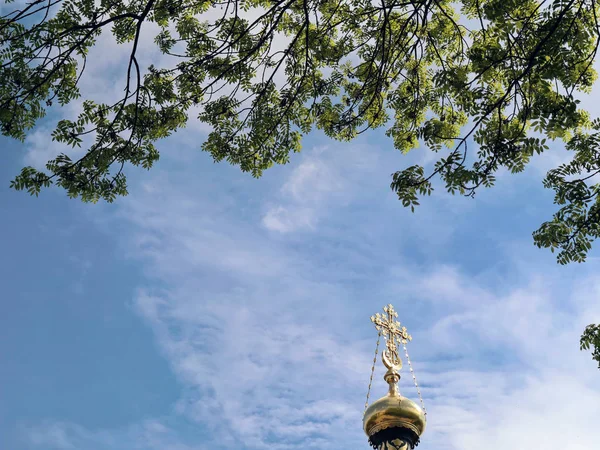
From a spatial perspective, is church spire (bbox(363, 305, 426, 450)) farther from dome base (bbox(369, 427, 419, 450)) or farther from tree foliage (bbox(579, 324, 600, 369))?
tree foliage (bbox(579, 324, 600, 369))

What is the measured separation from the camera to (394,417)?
63.5 feet

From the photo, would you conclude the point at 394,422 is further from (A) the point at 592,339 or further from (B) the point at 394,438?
(A) the point at 592,339

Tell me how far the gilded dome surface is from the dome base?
118 mm

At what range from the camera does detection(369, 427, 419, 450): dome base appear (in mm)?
19344

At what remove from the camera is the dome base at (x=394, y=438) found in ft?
63.5

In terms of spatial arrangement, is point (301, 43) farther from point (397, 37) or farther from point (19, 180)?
point (19, 180)

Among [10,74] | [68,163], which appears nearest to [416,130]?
[68,163]

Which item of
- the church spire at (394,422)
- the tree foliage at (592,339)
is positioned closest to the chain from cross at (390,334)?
the church spire at (394,422)

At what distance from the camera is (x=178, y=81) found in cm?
805

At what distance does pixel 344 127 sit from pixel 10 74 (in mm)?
3782

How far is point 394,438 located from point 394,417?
23.1 inches

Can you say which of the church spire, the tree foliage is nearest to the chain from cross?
the church spire

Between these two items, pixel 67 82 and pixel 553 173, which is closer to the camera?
pixel 67 82

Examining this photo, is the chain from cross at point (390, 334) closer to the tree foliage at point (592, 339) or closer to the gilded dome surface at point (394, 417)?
the gilded dome surface at point (394, 417)
